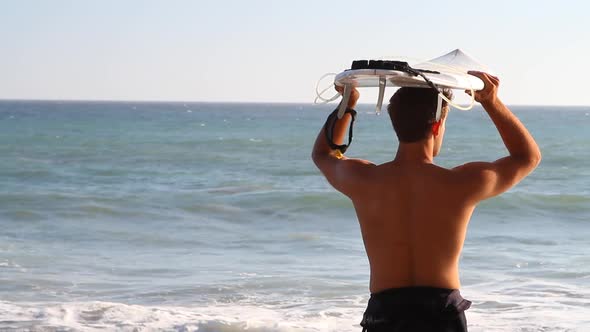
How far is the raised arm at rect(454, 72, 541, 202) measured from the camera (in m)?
3.10

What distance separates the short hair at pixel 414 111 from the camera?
3.11 metres

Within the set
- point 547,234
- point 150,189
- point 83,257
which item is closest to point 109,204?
point 150,189

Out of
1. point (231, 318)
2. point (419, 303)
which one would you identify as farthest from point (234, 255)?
point (419, 303)

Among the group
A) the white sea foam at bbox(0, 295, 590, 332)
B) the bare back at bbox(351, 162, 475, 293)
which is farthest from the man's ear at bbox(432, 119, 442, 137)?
the white sea foam at bbox(0, 295, 590, 332)

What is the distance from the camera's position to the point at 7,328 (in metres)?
7.91

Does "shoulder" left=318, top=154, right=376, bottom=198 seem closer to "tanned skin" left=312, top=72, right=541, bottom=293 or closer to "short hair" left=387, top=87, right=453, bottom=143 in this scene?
"tanned skin" left=312, top=72, right=541, bottom=293

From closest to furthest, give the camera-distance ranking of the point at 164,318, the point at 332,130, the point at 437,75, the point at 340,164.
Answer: the point at 437,75 → the point at 340,164 → the point at 332,130 → the point at 164,318

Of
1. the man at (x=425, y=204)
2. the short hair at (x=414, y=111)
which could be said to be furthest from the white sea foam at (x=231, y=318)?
the short hair at (x=414, y=111)

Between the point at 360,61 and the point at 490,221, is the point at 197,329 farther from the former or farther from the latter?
the point at 490,221

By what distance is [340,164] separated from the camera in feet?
10.9

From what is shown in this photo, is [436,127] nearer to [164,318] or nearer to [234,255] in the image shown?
[164,318]

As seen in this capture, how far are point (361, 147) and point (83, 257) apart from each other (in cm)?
3227

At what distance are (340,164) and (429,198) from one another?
0.34m

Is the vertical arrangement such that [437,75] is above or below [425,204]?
above
